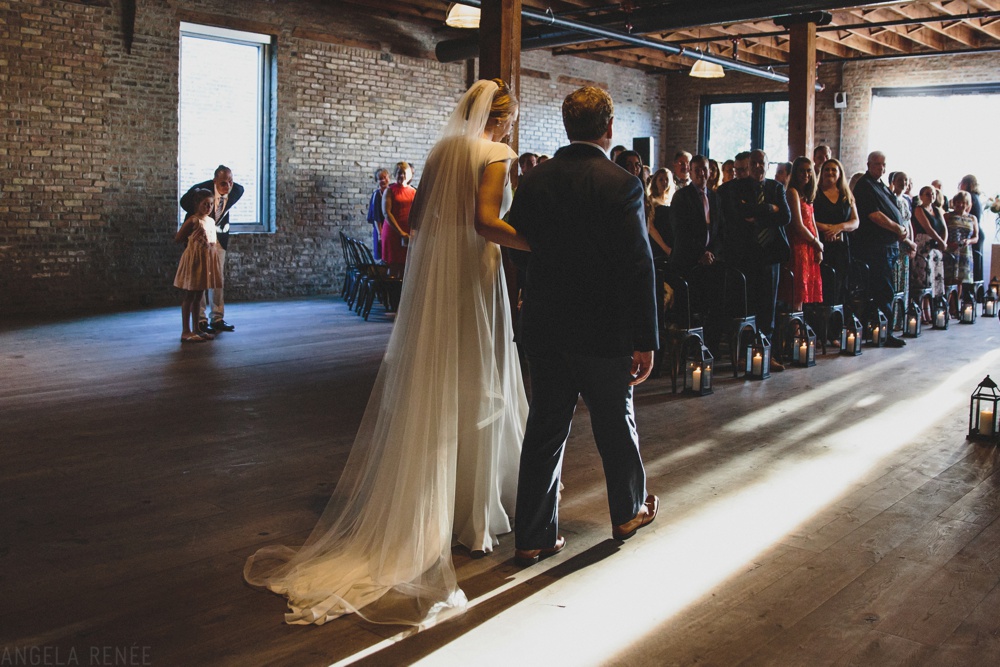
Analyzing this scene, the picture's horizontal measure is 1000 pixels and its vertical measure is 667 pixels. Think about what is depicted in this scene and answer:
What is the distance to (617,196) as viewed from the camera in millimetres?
2982

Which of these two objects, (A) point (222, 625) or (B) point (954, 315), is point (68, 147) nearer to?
(A) point (222, 625)

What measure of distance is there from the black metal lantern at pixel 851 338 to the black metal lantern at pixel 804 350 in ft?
2.07

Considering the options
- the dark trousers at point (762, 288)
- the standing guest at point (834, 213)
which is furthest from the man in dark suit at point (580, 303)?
the standing guest at point (834, 213)

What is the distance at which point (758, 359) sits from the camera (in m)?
6.76

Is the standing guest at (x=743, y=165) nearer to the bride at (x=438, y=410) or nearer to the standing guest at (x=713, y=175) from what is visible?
the standing guest at (x=713, y=175)

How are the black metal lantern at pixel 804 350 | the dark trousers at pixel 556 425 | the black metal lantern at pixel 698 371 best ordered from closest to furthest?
1. the dark trousers at pixel 556 425
2. the black metal lantern at pixel 698 371
3. the black metal lantern at pixel 804 350

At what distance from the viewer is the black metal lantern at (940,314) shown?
985 centimetres

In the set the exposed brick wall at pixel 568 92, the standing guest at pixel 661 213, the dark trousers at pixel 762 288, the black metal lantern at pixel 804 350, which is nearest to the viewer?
the dark trousers at pixel 762 288

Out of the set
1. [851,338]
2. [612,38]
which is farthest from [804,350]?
[612,38]

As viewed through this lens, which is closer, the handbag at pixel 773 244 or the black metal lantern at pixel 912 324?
the handbag at pixel 773 244

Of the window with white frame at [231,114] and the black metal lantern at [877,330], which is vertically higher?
the window with white frame at [231,114]

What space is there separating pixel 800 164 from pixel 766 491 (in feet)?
13.2

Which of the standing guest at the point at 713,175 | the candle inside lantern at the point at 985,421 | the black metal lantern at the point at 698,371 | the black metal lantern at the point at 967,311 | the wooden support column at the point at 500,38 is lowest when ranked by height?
the candle inside lantern at the point at 985,421

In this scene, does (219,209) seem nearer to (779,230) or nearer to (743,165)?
(743,165)
